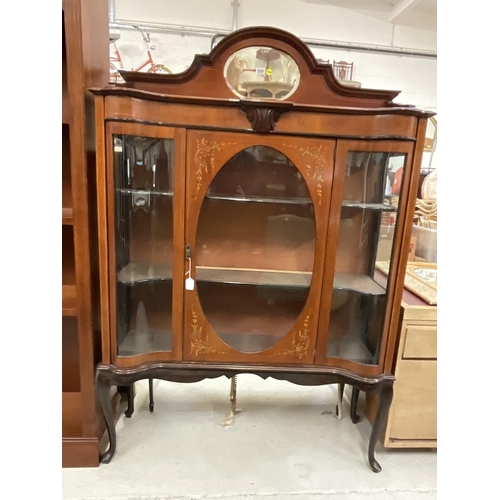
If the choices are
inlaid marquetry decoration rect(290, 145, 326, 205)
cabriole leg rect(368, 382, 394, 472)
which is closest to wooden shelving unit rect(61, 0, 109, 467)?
inlaid marquetry decoration rect(290, 145, 326, 205)

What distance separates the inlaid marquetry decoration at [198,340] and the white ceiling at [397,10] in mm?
2327

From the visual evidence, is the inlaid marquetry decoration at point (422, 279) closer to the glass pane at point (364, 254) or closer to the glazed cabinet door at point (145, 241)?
the glass pane at point (364, 254)

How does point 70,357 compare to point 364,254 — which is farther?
point 70,357

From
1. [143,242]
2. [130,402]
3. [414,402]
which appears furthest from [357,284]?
[130,402]

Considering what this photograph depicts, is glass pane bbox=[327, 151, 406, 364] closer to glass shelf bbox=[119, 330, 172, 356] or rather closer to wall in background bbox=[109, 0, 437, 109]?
glass shelf bbox=[119, 330, 172, 356]

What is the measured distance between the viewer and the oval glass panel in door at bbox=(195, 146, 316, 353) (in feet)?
4.28

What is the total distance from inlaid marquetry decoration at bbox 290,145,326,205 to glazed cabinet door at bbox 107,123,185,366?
40 cm

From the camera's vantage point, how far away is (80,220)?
1.27 m

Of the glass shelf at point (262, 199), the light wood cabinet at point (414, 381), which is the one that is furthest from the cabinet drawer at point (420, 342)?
the glass shelf at point (262, 199)

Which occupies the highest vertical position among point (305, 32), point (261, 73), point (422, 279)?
point (305, 32)

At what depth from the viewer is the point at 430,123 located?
288 centimetres

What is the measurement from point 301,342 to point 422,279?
0.65 metres

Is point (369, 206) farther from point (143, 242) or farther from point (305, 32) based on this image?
→ point (305, 32)

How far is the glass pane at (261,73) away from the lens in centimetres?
130
